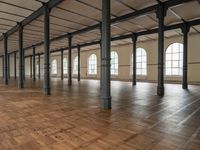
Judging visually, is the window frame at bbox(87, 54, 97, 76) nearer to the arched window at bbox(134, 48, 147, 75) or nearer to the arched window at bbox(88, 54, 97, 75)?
the arched window at bbox(88, 54, 97, 75)

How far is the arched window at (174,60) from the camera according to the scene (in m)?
14.1

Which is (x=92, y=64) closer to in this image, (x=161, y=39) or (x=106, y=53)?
(x=161, y=39)

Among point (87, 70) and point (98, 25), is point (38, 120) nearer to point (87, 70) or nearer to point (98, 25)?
point (98, 25)

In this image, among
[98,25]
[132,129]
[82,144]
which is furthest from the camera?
[98,25]

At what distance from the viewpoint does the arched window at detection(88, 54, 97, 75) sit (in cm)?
2164

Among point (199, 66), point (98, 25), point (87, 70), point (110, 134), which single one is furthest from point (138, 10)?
point (87, 70)

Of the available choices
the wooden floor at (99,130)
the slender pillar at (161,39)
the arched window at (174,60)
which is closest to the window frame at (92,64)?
the arched window at (174,60)

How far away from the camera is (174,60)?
14.5 metres

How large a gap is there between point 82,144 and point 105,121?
1.13 m

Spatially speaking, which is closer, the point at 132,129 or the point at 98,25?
the point at 132,129

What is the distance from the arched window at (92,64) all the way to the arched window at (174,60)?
9630 mm

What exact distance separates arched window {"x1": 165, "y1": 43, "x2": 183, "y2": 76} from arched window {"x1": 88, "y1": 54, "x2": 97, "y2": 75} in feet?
31.6

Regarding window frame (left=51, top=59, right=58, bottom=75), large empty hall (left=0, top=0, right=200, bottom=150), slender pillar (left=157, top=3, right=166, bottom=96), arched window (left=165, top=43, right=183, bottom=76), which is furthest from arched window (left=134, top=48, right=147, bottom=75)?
window frame (left=51, top=59, right=58, bottom=75)

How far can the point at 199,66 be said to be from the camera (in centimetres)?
1287
